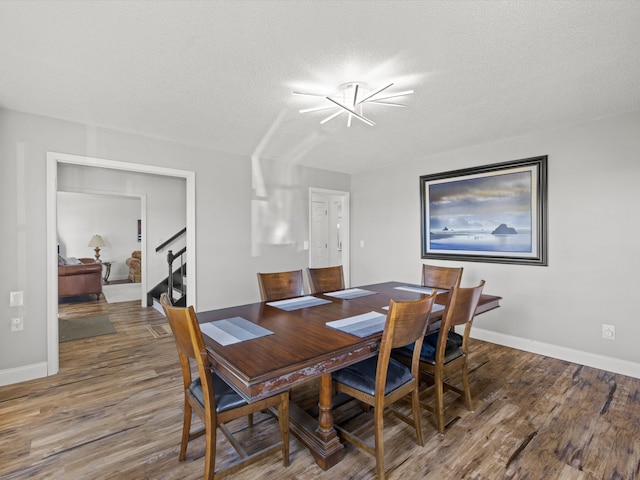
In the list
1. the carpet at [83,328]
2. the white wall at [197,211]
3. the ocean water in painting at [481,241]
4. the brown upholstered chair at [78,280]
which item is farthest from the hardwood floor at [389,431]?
the brown upholstered chair at [78,280]

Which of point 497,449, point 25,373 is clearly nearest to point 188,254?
point 25,373

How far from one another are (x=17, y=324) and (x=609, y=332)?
5.32 meters

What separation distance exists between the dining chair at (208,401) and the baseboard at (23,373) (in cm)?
202

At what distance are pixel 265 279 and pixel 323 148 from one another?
198 cm

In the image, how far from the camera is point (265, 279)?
2750mm

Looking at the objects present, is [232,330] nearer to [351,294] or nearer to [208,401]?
[208,401]

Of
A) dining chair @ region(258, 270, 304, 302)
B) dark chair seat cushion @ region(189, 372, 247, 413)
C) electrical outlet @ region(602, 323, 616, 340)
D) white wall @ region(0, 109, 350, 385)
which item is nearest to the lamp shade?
white wall @ region(0, 109, 350, 385)

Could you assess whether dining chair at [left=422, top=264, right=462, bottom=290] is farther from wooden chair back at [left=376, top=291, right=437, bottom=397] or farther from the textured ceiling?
wooden chair back at [left=376, top=291, right=437, bottom=397]

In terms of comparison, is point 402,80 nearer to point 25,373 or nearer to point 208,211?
point 208,211

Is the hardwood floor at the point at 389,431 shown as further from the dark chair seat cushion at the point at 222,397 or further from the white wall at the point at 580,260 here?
the dark chair seat cushion at the point at 222,397

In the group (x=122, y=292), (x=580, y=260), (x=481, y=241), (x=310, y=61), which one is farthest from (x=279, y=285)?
(x=122, y=292)

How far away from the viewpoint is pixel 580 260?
309 centimetres

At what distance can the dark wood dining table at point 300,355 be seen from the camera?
126cm

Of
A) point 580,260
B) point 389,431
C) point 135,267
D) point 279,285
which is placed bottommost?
point 389,431
